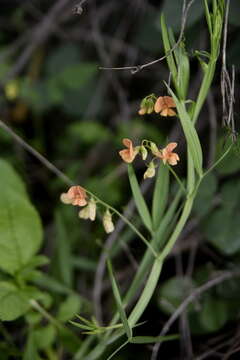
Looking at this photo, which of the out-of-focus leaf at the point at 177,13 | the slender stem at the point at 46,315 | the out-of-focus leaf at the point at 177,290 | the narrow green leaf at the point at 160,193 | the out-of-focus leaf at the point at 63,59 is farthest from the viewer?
the out-of-focus leaf at the point at 63,59

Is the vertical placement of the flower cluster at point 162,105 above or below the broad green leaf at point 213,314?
above

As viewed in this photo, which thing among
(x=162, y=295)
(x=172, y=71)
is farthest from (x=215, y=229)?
(x=172, y=71)

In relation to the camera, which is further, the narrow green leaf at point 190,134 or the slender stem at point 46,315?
the slender stem at point 46,315

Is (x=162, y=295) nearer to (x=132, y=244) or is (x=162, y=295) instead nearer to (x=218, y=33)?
(x=132, y=244)

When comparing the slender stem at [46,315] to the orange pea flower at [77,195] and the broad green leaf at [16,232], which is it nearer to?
the broad green leaf at [16,232]

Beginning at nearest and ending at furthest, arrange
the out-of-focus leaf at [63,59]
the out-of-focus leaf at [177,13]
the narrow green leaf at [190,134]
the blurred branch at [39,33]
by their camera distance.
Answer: the narrow green leaf at [190,134], the out-of-focus leaf at [177,13], the blurred branch at [39,33], the out-of-focus leaf at [63,59]

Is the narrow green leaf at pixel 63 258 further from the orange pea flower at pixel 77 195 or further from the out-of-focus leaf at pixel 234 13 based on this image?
the out-of-focus leaf at pixel 234 13

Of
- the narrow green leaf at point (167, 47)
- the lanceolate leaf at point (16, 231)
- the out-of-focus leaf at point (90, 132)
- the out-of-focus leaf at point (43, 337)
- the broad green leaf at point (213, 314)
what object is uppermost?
the narrow green leaf at point (167, 47)

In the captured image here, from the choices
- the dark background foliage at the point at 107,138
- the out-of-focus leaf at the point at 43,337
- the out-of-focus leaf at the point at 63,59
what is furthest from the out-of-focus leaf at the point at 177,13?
the out-of-focus leaf at the point at 63,59
